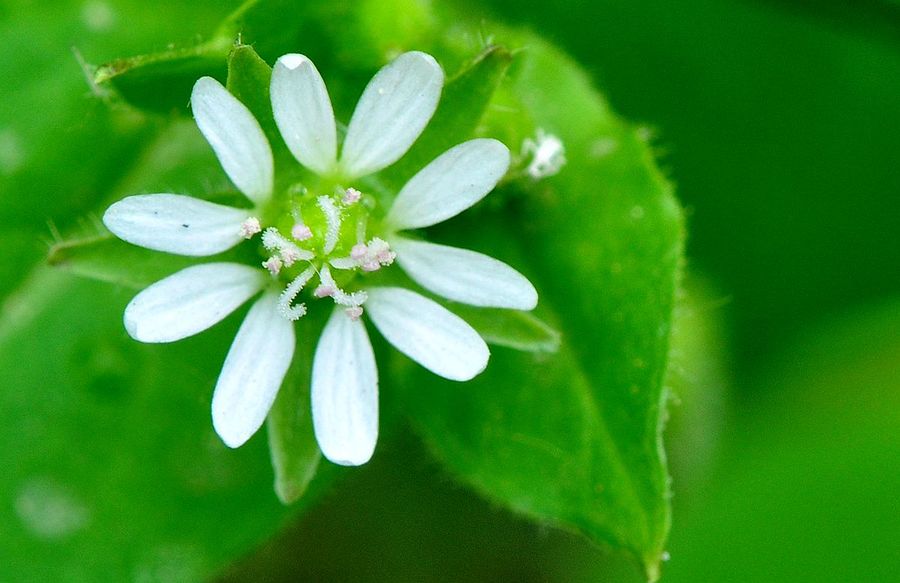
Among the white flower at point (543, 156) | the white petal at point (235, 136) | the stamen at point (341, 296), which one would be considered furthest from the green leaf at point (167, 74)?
the white flower at point (543, 156)

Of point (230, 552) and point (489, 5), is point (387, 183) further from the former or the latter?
point (489, 5)

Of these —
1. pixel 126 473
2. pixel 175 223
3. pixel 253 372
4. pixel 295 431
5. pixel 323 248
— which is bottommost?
pixel 126 473

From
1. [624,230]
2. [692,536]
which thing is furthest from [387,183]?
[692,536]

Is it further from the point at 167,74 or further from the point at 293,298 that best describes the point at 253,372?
the point at 167,74

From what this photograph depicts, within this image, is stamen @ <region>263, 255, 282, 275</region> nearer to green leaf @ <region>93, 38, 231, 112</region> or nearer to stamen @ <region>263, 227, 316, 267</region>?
stamen @ <region>263, 227, 316, 267</region>

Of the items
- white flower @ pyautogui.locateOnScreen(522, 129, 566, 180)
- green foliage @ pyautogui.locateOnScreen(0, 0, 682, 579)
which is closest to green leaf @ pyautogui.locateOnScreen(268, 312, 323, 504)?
green foliage @ pyautogui.locateOnScreen(0, 0, 682, 579)

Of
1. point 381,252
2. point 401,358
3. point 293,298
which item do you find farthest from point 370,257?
point 401,358
